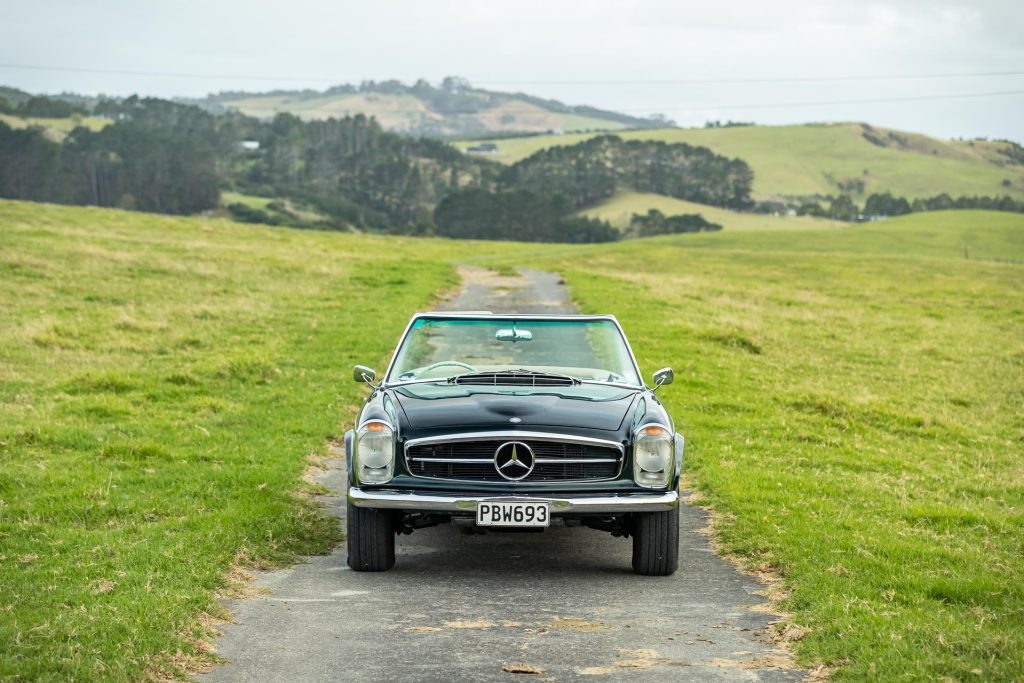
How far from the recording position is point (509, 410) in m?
7.81

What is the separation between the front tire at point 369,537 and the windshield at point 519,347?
1707mm

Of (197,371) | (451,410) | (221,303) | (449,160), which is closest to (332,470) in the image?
(451,410)

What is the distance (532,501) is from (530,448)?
1.19ft

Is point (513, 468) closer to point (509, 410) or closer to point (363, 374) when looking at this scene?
point (509, 410)

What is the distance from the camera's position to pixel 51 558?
7516 mm

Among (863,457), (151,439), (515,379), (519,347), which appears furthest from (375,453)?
(863,457)

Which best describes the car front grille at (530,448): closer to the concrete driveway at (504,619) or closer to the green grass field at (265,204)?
the concrete driveway at (504,619)

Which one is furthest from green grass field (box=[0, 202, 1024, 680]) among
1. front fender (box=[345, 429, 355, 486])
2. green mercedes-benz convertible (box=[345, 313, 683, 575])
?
green mercedes-benz convertible (box=[345, 313, 683, 575])

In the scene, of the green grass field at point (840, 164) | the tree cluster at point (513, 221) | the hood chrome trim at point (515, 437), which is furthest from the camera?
the green grass field at point (840, 164)

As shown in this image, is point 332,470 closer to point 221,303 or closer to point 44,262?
point 221,303

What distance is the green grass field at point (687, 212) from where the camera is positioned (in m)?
128

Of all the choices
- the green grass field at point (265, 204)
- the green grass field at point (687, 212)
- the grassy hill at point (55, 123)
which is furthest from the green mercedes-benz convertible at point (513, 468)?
the grassy hill at point (55, 123)

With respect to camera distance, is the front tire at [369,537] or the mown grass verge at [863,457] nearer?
the mown grass verge at [863,457]

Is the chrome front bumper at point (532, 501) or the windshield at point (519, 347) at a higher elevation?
the windshield at point (519, 347)
